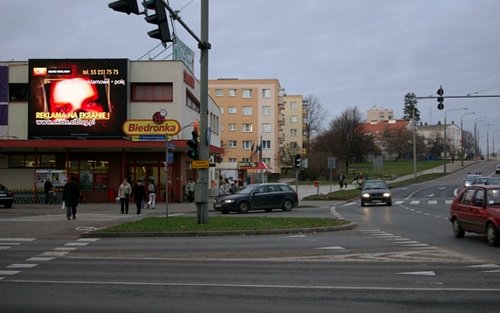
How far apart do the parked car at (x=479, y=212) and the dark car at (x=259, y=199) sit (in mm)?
14567

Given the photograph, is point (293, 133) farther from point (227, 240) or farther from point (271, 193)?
point (227, 240)

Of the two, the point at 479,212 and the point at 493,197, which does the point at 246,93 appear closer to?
the point at 479,212

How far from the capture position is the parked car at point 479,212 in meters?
14.1

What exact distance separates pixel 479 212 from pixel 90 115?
93.2 ft

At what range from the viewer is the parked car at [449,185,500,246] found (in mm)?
14102

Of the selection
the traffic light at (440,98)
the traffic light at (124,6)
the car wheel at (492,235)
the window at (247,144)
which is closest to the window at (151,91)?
the traffic light at (440,98)

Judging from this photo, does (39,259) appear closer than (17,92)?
Yes

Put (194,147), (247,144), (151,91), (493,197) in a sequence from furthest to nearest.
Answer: (247,144), (151,91), (194,147), (493,197)

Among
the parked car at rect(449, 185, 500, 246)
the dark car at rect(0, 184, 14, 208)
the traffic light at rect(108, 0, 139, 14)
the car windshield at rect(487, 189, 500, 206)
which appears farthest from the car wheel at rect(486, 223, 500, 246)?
the dark car at rect(0, 184, 14, 208)

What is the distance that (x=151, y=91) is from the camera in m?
39.0

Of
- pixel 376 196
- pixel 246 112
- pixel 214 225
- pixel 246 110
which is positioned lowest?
pixel 214 225

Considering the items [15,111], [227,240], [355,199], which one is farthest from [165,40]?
[355,199]

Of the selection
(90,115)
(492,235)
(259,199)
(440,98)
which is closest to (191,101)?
(90,115)

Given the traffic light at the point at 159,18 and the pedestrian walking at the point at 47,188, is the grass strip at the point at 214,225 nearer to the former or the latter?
the traffic light at the point at 159,18
